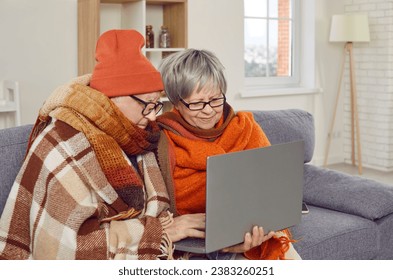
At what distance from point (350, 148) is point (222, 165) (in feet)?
16.0

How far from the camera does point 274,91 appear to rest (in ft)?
18.9

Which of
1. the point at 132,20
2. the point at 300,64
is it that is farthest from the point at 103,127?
the point at 300,64

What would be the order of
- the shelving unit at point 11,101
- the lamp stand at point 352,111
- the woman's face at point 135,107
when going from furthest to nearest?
the lamp stand at point 352,111, the shelving unit at point 11,101, the woman's face at point 135,107

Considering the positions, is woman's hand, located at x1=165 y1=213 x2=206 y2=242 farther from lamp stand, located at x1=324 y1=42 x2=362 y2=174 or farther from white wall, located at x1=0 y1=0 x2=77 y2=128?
lamp stand, located at x1=324 y1=42 x2=362 y2=174

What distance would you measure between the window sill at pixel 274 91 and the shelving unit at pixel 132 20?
96 centimetres

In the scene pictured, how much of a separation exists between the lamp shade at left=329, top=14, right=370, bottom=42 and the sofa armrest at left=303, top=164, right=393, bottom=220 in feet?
10.0

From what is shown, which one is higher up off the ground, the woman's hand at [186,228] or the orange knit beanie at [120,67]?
the orange knit beanie at [120,67]

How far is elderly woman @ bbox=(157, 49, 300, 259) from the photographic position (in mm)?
2053

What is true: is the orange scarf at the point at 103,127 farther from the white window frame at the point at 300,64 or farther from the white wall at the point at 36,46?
the white window frame at the point at 300,64

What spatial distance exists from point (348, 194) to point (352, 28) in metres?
3.27

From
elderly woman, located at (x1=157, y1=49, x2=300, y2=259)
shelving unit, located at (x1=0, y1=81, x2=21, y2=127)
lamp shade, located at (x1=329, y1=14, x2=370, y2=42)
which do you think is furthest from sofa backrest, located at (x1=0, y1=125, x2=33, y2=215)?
lamp shade, located at (x1=329, y1=14, x2=370, y2=42)

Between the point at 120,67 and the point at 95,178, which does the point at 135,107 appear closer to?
the point at 120,67

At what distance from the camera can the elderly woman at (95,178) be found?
65.4 inches

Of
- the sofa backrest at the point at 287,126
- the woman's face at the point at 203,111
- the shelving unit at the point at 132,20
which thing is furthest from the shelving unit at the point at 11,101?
the woman's face at the point at 203,111
